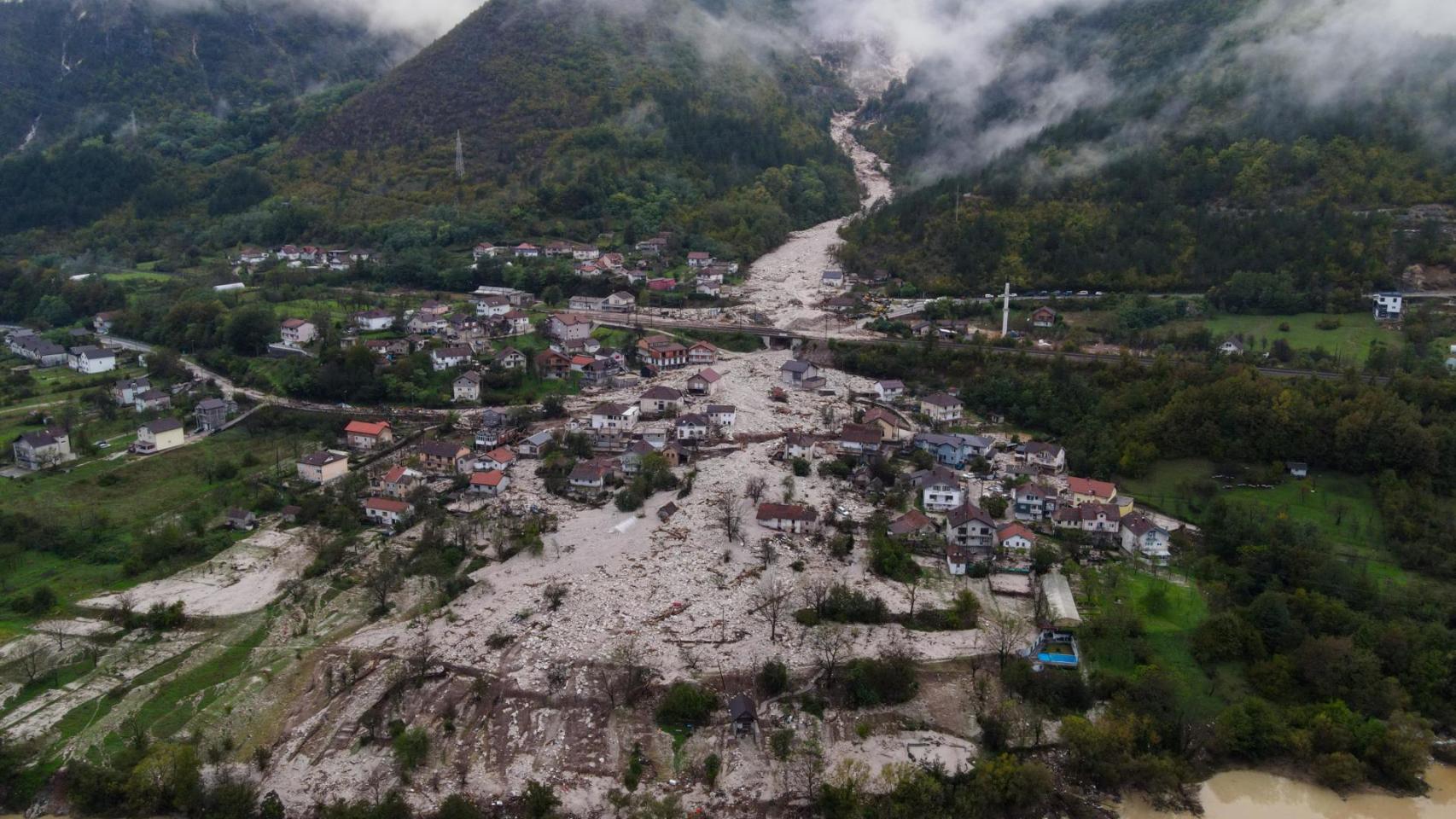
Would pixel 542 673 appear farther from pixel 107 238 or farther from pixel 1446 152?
pixel 107 238

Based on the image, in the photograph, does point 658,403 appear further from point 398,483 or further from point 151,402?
point 151,402

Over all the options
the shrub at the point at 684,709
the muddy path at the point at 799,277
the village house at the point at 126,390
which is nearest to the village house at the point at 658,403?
the muddy path at the point at 799,277

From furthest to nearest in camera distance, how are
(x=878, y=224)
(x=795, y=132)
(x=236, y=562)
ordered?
(x=795, y=132)
(x=878, y=224)
(x=236, y=562)

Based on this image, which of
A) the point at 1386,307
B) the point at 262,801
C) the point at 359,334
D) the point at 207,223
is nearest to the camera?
the point at 262,801

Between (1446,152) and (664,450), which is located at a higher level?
(1446,152)

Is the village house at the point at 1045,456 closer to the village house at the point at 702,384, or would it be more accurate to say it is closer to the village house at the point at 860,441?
the village house at the point at 860,441

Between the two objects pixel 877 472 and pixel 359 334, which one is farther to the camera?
pixel 359 334

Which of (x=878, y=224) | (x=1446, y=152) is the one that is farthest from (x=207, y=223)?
(x=1446, y=152)
